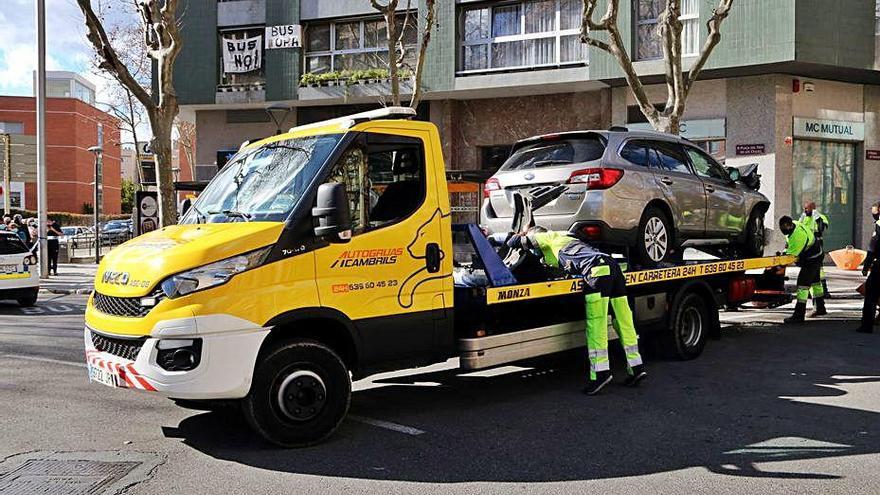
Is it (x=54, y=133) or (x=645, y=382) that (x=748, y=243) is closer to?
(x=645, y=382)

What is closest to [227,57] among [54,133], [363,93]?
[363,93]

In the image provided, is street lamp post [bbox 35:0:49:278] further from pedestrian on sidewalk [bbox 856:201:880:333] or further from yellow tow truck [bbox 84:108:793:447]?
pedestrian on sidewalk [bbox 856:201:880:333]

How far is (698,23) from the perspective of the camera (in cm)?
2136

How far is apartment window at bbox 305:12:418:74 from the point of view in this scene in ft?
82.9

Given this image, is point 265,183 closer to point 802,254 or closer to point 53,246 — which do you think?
point 802,254

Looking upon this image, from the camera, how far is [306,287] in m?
5.74

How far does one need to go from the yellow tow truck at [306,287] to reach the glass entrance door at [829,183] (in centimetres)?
1719

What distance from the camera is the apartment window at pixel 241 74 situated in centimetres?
2691

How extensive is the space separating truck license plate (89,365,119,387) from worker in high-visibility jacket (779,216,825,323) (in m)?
9.55

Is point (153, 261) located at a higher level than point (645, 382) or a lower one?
higher

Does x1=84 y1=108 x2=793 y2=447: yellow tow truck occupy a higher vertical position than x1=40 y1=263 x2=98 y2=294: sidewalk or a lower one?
higher

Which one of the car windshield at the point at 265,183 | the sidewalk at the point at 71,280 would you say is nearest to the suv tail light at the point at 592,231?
the car windshield at the point at 265,183

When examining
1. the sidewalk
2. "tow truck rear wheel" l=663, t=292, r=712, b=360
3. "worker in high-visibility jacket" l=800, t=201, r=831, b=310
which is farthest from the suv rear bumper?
the sidewalk

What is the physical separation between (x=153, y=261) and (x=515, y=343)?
3.18 meters
